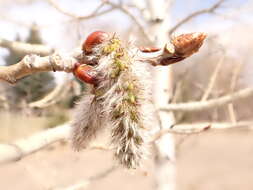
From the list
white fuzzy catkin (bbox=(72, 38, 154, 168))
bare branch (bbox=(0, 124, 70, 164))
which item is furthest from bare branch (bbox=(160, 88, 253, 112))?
white fuzzy catkin (bbox=(72, 38, 154, 168))

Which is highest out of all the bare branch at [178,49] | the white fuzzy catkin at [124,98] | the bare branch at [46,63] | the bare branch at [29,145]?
the bare branch at [178,49]

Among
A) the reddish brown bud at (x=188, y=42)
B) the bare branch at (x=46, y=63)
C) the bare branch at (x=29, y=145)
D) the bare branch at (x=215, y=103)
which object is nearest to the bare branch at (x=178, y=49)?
the reddish brown bud at (x=188, y=42)

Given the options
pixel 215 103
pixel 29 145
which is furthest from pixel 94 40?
pixel 215 103

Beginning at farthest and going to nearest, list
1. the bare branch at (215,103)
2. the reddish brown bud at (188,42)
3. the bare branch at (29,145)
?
the bare branch at (215,103), the bare branch at (29,145), the reddish brown bud at (188,42)

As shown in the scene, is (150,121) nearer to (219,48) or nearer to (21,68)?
(21,68)

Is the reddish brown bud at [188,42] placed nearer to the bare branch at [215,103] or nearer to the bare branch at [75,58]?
the bare branch at [75,58]

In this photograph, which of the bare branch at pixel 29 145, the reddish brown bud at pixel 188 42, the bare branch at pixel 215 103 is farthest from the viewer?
the bare branch at pixel 215 103

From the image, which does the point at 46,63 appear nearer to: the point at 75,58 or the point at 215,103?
the point at 75,58
